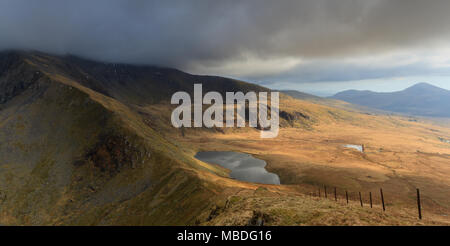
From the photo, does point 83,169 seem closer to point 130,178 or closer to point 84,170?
point 84,170

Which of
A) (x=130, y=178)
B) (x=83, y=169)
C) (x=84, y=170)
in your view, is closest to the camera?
(x=130, y=178)

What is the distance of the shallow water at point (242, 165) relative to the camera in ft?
333

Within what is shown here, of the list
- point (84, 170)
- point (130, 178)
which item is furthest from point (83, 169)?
point (130, 178)

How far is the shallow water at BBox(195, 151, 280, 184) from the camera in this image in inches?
3999

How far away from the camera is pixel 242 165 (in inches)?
4899

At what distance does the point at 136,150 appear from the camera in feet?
284

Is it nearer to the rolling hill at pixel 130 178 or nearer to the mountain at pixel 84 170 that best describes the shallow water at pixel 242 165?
the rolling hill at pixel 130 178

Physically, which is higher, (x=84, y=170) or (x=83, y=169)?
(x=83, y=169)

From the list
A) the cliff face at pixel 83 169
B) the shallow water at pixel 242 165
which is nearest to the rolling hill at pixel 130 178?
the cliff face at pixel 83 169

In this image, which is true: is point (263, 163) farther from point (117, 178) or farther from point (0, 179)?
point (0, 179)

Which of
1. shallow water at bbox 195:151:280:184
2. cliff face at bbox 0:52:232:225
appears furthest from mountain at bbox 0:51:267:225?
shallow water at bbox 195:151:280:184

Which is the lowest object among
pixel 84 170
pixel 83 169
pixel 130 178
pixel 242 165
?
pixel 242 165

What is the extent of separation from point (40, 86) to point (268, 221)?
15617 centimetres
